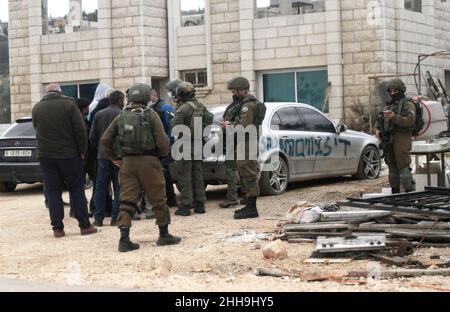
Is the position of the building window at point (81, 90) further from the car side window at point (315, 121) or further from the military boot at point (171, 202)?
the military boot at point (171, 202)

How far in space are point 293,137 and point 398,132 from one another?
97.8 inches

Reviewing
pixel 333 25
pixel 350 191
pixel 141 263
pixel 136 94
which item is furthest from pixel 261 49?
pixel 141 263

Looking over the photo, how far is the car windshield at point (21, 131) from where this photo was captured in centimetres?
1525

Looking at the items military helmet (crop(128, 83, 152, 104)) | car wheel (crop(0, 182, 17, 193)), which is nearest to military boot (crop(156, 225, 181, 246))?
military helmet (crop(128, 83, 152, 104))

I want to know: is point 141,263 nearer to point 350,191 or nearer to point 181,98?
point 181,98

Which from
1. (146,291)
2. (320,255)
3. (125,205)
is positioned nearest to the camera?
(146,291)

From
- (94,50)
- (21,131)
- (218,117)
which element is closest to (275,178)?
(218,117)

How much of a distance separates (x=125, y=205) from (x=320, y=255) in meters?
2.23

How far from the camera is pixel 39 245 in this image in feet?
31.1

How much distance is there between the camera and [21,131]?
15391mm

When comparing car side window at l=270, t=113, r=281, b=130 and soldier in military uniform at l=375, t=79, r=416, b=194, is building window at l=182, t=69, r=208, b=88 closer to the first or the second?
car side window at l=270, t=113, r=281, b=130

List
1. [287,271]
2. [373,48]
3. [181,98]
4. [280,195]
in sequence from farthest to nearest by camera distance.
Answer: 1. [373,48]
2. [280,195]
3. [181,98]
4. [287,271]

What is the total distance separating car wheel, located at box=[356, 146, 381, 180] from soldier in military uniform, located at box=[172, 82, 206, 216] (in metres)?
4.20

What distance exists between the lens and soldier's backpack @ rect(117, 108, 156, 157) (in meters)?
8.77
